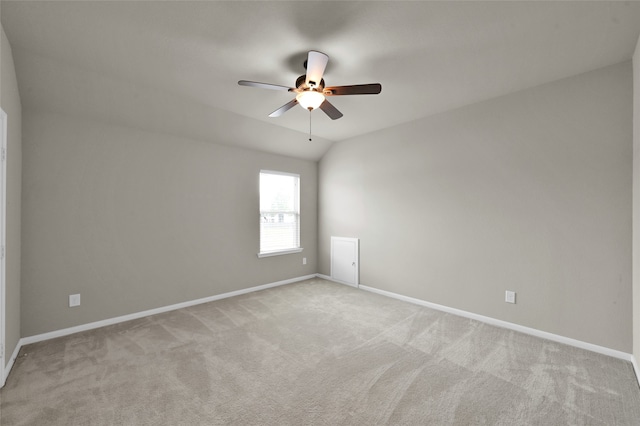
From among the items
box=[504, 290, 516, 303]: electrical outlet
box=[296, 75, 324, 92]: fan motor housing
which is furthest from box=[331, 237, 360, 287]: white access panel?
box=[296, 75, 324, 92]: fan motor housing

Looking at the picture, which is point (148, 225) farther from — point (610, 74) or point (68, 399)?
point (610, 74)

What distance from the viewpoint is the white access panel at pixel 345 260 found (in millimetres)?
4688

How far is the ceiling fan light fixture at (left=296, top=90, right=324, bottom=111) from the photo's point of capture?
235 centimetres

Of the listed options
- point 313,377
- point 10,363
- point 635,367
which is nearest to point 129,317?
point 10,363

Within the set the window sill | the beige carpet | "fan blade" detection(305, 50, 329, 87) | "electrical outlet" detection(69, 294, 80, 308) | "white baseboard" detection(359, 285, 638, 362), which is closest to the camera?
the beige carpet

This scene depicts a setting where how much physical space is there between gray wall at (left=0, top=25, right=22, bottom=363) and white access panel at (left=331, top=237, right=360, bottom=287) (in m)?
3.93

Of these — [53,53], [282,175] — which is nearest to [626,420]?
[282,175]

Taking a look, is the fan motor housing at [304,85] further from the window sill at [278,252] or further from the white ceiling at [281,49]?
the window sill at [278,252]

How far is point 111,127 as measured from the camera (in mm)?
3225

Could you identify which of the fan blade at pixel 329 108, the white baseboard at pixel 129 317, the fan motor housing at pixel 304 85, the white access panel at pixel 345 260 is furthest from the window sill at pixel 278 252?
the fan motor housing at pixel 304 85

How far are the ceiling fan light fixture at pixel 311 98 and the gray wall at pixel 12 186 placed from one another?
2130 millimetres

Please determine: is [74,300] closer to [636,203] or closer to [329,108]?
[329,108]

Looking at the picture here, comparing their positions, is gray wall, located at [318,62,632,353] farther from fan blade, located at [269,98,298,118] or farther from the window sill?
fan blade, located at [269,98,298,118]

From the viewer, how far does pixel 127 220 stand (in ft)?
10.9
